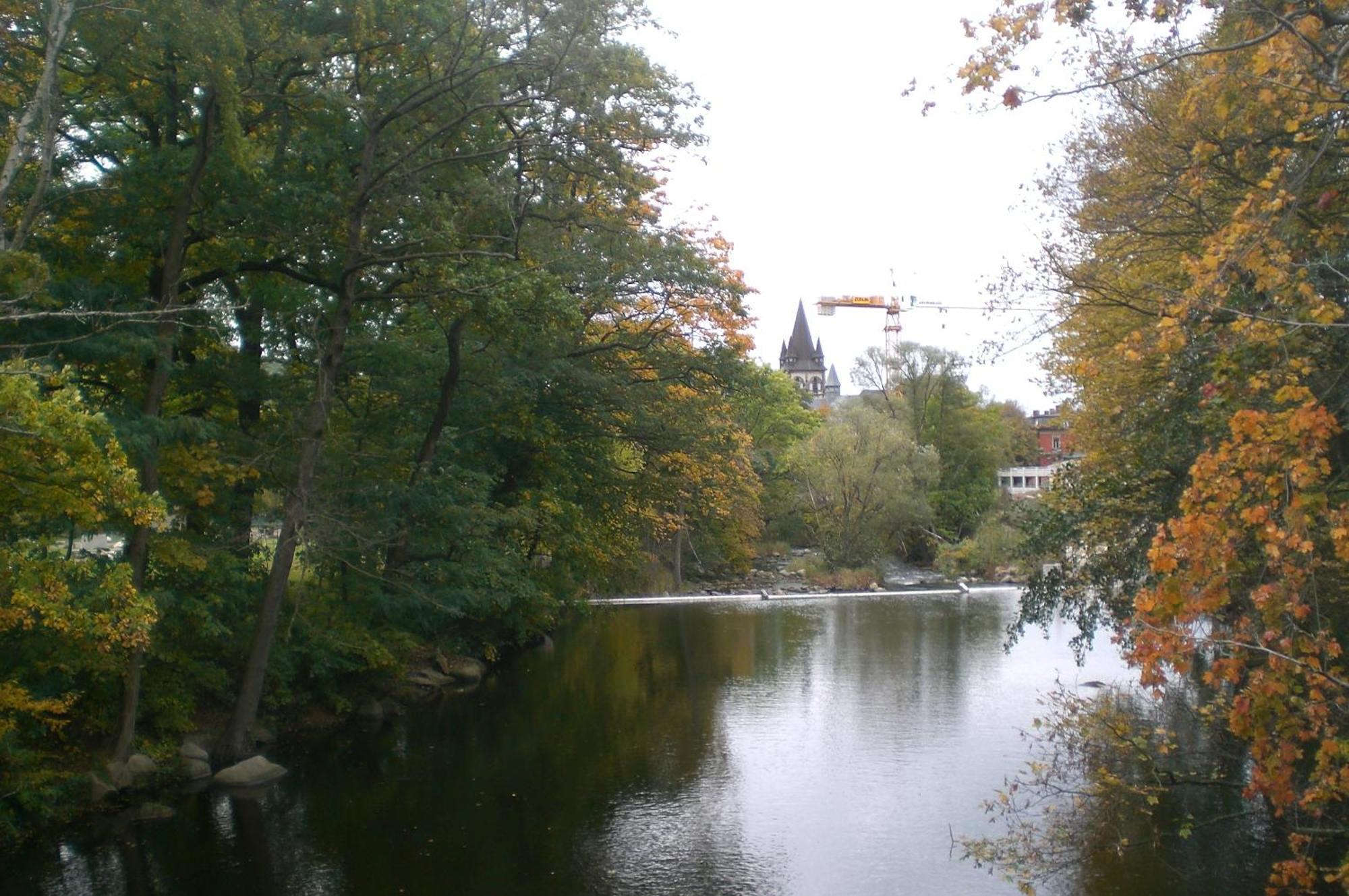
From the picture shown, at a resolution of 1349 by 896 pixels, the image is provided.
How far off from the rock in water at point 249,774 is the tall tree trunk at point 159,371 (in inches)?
45.7

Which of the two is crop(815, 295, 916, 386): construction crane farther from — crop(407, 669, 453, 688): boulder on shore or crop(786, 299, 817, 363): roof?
crop(407, 669, 453, 688): boulder on shore

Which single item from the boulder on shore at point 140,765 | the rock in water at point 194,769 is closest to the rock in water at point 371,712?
the rock in water at point 194,769

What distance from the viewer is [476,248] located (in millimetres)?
14992

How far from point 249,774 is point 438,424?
6.40 metres

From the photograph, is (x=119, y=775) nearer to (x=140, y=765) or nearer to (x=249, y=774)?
(x=140, y=765)

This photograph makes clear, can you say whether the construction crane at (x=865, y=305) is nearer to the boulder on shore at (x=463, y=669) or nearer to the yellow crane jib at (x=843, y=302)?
the yellow crane jib at (x=843, y=302)

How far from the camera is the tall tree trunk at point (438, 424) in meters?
17.1

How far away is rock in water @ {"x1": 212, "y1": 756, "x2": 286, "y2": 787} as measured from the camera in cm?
1352

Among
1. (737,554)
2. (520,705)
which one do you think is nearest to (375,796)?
(520,705)

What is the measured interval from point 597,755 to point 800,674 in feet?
23.8

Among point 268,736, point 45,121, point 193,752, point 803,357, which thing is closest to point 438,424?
point 268,736

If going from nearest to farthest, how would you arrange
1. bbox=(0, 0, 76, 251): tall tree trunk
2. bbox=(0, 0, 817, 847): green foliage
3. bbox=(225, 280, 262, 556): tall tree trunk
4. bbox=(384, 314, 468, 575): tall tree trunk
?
bbox=(0, 0, 76, 251): tall tree trunk < bbox=(0, 0, 817, 847): green foliage < bbox=(225, 280, 262, 556): tall tree trunk < bbox=(384, 314, 468, 575): tall tree trunk

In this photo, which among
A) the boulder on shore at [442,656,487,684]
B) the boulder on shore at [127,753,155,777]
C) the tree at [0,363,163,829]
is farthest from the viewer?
the boulder on shore at [442,656,487,684]

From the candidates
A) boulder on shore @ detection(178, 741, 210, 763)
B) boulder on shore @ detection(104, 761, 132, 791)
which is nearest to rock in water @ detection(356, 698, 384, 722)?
boulder on shore @ detection(178, 741, 210, 763)
